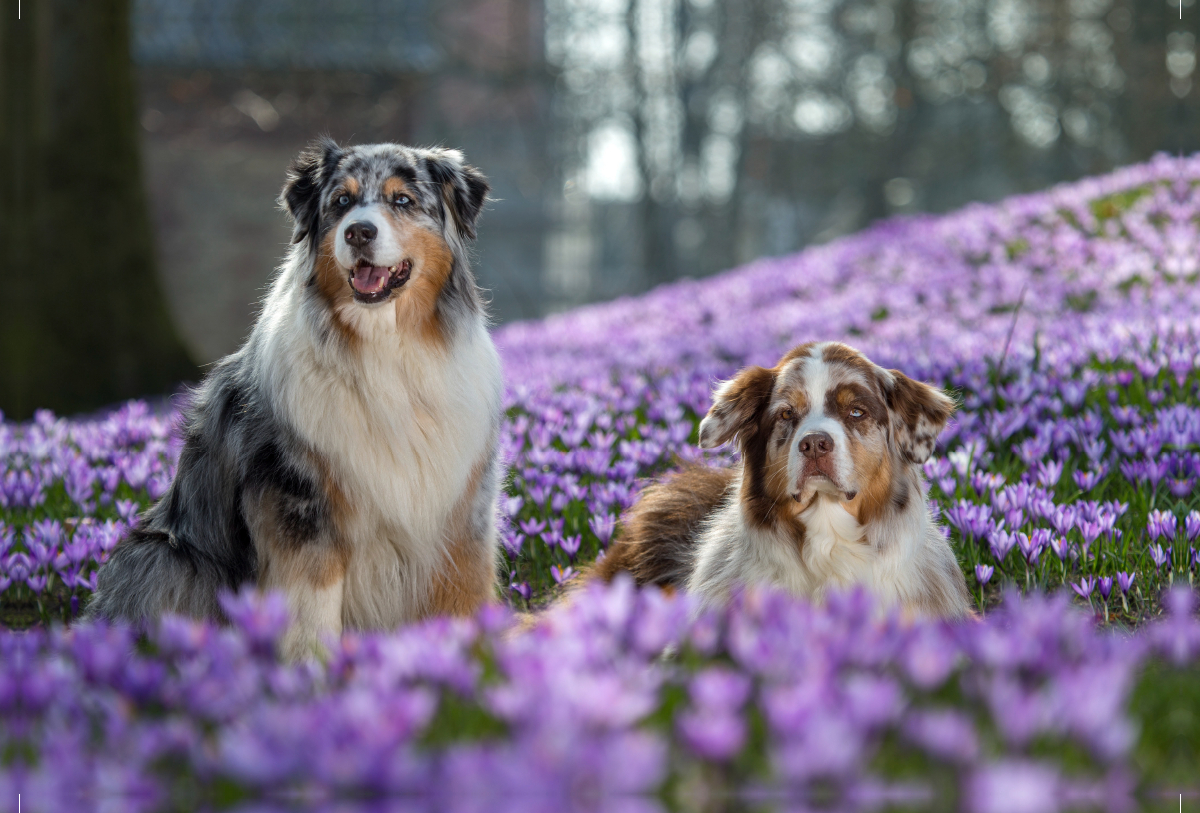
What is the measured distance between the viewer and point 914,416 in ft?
15.5

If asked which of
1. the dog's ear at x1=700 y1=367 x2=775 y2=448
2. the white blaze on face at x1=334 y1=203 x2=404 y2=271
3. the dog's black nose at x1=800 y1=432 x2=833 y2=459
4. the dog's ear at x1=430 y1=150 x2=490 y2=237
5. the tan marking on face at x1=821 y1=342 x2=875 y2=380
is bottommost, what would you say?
the dog's black nose at x1=800 y1=432 x2=833 y2=459

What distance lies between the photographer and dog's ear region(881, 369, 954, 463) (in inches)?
185

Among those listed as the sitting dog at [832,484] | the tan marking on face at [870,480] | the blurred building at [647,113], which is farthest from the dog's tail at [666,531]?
the blurred building at [647,113]

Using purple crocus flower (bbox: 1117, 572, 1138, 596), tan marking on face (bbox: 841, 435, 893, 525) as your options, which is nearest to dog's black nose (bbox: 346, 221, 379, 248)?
tan marking on face (bbox: 841, 435, 893, 525)

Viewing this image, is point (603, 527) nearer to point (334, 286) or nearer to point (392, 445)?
point (392, 445)

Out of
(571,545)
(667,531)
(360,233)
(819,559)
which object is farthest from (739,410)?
(360,233)

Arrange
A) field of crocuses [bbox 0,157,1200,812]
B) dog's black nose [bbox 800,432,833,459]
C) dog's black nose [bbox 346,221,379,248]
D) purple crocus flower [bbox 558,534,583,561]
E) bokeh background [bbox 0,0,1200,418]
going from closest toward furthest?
field of crocuses [bbox 0,157,1200,812]
dog's black nose [bbox 800,432,833,459]
dog's black nose [bbox 346,221,379,248]
purple crocus flower [bbox 558,534,583,561]
bokeh background [bbox 0,0,1200,418]

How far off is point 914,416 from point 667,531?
1.47 m

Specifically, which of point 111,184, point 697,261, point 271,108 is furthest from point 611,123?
point 111,184

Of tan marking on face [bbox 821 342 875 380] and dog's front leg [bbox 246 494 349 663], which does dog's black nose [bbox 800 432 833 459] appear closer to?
tan marking on face [bbox 821 342 875 380]

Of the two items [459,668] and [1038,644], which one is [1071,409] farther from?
[459,668]

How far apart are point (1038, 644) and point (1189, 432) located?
15.1 feet

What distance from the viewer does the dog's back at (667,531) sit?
545 centimetres

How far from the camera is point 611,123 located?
29.3 metres
